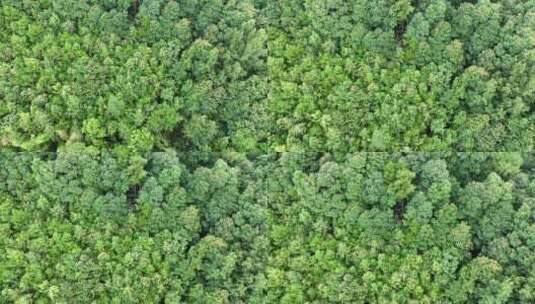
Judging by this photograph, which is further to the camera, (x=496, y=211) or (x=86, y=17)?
(x=86, y=17)

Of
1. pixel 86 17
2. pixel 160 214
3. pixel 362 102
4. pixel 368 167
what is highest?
pixel 86 17

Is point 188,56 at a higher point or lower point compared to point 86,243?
higher

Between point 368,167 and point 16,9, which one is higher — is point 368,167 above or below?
below

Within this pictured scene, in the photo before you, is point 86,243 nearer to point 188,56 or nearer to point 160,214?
point 160,214

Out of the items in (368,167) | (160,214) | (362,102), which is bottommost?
(160,214)

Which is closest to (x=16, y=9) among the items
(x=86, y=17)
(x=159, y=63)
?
(x=86, y=17)

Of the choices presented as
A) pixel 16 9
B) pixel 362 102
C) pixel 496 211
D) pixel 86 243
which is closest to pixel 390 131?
pixel 362 102

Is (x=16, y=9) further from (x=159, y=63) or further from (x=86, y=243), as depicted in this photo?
(x=86, y=243)
